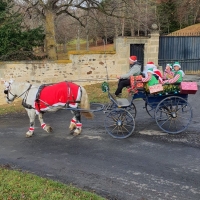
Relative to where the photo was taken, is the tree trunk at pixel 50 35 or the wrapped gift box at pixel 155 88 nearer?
the wrapped gift box at pixel 155 88

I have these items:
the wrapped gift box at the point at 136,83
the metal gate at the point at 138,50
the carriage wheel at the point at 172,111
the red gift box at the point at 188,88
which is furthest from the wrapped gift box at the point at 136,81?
the metal gate at the point at 138,50

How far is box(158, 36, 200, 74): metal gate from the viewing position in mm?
16375

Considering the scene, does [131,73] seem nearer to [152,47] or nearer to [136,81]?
[136,81]

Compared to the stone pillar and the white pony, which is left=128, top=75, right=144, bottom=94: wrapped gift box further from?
the stone pillar

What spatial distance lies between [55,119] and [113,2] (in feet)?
34.9

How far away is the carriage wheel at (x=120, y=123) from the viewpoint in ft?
23.1

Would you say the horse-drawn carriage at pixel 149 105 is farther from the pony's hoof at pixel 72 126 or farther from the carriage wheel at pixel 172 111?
the pony's hoof at pixel 72 126

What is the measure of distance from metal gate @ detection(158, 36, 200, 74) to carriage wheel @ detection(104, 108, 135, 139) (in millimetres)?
9791

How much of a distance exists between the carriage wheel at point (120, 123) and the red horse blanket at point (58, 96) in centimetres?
101

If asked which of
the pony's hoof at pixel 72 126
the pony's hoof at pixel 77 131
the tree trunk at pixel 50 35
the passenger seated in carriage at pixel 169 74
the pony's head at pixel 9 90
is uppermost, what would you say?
the tree trunk at pixel 50 35

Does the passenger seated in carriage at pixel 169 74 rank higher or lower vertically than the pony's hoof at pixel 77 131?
higher

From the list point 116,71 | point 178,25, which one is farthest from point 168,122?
point 178,25

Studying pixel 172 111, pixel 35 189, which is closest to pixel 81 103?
pixel 172 111

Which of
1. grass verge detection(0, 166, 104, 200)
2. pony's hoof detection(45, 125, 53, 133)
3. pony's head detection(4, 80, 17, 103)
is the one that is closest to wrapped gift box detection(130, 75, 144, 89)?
pony's hoof detection(45, 125, 53, 133)
